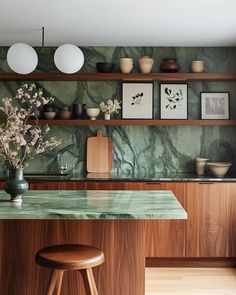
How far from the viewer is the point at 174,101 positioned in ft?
17.2

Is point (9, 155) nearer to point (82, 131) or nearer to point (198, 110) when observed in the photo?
point (82, 131)

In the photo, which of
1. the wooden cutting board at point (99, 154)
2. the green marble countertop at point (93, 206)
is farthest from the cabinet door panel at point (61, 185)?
the green marble countertop at point (93, 206)

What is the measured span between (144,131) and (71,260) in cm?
297

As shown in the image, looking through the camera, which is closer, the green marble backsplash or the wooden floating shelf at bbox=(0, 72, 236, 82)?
the wooden floating shelf at bbox=(0, 72, 236, 82)

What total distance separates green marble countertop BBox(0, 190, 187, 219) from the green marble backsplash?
6.23 ft

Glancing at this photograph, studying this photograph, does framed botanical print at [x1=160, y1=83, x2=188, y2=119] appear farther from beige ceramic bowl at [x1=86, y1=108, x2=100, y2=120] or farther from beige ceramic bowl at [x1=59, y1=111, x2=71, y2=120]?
beige ceramic bowl at [x1=59, y1=111, x2=71, y2=120]

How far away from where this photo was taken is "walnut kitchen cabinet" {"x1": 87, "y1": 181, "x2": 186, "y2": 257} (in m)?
4.67

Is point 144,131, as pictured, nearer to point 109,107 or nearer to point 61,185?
point 109,107

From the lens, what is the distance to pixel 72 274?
3.03 metres

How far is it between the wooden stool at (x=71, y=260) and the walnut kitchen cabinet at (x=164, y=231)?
201 cm

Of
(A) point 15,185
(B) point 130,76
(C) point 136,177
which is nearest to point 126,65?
(B) point 130,76

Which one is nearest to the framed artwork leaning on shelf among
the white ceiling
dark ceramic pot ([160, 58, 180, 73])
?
dark ceramic pot ([160, 58, 180, 73])

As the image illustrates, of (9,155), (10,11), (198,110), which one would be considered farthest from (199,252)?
(10,11)

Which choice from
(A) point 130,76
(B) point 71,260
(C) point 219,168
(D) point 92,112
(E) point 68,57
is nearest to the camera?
(B) point 71,260
